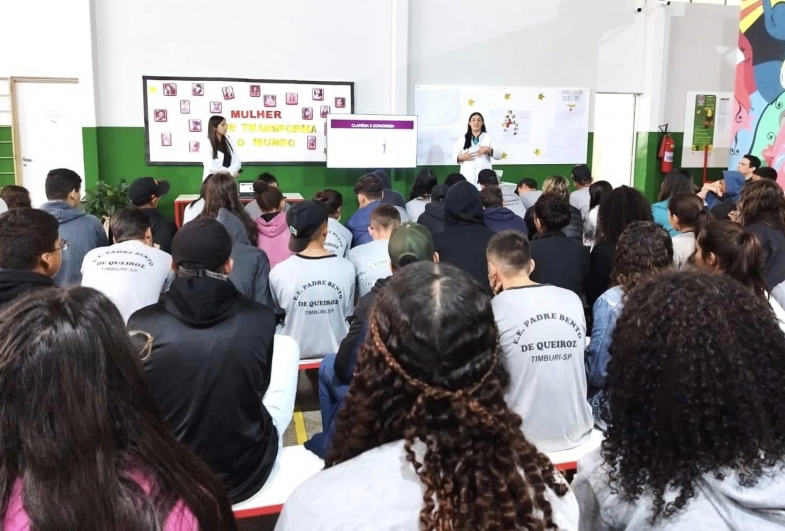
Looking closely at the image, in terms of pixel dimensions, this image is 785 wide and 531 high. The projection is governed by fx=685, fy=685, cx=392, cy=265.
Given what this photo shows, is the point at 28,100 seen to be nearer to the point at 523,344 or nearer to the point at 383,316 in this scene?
the point at 523,344

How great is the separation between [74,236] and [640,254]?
10.5ft

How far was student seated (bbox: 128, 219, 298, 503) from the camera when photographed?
198 centimetres

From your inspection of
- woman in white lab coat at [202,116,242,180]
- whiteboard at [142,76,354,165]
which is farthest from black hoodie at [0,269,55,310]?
whiteboard at [142,76,354,165]

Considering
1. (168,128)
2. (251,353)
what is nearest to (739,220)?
(251,353)

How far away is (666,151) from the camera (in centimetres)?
954

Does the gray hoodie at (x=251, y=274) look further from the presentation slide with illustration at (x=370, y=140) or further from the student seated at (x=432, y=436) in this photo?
the presentation slide with illustration at (x=370, y=140)

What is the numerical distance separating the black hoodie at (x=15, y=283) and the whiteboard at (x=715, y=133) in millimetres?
9295

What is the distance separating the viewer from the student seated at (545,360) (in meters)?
2.40

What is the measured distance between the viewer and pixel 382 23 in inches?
323

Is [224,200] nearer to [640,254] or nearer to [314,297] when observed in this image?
[314,297]

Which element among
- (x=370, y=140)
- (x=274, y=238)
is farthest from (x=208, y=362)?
(x=370, y=140)

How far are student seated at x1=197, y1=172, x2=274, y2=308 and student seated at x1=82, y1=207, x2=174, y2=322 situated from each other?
0.37 metres

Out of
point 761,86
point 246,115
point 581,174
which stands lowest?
point 581,174

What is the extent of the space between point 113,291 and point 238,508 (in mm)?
1397
